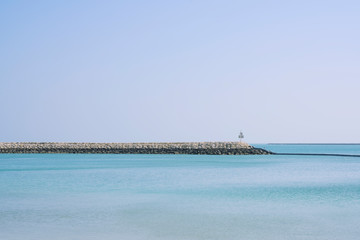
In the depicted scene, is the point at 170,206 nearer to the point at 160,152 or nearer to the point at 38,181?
the point at 38,181

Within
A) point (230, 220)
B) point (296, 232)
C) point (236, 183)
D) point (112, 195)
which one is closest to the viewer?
point (296, 232)

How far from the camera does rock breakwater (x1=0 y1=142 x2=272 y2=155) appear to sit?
59.2 meters

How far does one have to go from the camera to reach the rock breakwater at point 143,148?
194 ft

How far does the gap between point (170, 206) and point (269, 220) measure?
12.4ft

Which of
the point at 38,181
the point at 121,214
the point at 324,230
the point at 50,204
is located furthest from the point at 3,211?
the point at 38,181

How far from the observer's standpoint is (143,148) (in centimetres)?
6094

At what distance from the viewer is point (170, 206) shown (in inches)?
606

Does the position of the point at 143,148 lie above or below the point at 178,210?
above

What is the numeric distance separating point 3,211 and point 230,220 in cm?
654

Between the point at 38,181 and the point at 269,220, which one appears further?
the point at 38,181

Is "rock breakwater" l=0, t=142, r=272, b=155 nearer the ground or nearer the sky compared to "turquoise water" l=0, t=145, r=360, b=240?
nearer the sky

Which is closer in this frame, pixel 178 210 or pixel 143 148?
pixel 178 210

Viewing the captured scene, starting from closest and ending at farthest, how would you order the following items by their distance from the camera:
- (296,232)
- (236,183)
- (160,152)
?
1. (296,232)
2. (236,183)
3. (160,152)

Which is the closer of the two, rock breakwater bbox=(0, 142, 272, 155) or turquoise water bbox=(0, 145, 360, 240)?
turquoise water bbox=(0, 145, 360, 240)
